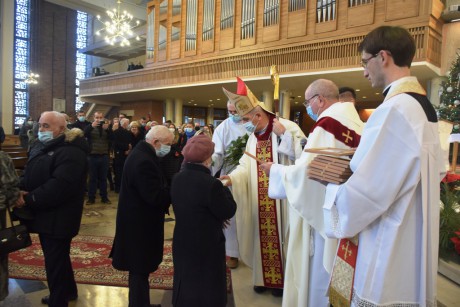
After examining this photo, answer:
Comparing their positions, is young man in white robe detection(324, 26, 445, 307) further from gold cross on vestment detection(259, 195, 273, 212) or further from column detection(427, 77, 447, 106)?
column detection(427, 77, 447, 106)

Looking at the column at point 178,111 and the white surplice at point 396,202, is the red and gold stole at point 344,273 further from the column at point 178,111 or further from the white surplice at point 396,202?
the column at point 178,111

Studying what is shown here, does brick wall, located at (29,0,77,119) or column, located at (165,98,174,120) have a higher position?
brick wall, located at (29,0,77,119)

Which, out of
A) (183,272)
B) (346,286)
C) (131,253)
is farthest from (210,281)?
(346,286)

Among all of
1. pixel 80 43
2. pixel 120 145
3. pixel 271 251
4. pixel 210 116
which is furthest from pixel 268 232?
pixel 80 43

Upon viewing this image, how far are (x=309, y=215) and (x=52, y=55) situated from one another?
2461 centimetres

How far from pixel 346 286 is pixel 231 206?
0.80 metres

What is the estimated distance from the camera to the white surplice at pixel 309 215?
1.96 metres

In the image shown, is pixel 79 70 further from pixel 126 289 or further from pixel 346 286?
pixel 346 286

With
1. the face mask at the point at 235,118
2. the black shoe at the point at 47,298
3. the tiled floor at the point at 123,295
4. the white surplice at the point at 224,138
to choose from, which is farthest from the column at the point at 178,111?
the black shoe at the point at 47,298

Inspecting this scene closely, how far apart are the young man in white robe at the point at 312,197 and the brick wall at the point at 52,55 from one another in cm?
2276

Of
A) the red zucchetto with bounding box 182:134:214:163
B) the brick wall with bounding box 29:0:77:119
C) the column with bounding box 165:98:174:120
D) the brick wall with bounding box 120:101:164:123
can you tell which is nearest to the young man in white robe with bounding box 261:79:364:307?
the red zucchetto with bounding box 182:134:214:163

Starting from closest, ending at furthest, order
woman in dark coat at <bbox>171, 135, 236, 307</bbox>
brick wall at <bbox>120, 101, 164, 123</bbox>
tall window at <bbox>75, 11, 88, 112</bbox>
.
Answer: woman in dark coat at <bbox>171, 135, 236, 307</bbox>
brick wall at <bbox>120, 101, 164, 123</bbox>
tall window at <bbox>75, 11, 88, 112</bbox>

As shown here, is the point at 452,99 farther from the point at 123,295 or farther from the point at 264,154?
the point at 123,295

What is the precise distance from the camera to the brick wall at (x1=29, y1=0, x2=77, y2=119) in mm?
21672
